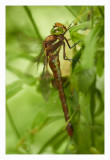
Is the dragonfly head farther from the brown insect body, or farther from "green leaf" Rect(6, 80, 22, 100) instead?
"green leaf" Rect(6, 80, 22, 100)

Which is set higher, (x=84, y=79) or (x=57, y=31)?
(x=57, y=31)

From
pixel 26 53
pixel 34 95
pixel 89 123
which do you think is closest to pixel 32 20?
pixel 26 53

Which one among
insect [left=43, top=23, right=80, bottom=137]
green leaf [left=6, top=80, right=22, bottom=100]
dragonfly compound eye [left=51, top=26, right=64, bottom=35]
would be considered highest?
dragonfly compound eye [left=51, top=26, right=64, bottom=35]

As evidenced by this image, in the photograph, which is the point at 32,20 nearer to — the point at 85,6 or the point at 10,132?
the point at 85,6

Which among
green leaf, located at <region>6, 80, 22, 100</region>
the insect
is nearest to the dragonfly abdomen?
the insect

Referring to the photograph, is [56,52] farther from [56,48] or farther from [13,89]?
[13,89]

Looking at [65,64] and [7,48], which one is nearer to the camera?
[65,64]

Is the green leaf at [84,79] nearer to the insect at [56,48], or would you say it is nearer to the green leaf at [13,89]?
the insect at [56,48]

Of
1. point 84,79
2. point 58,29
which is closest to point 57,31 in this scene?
point 58,29
